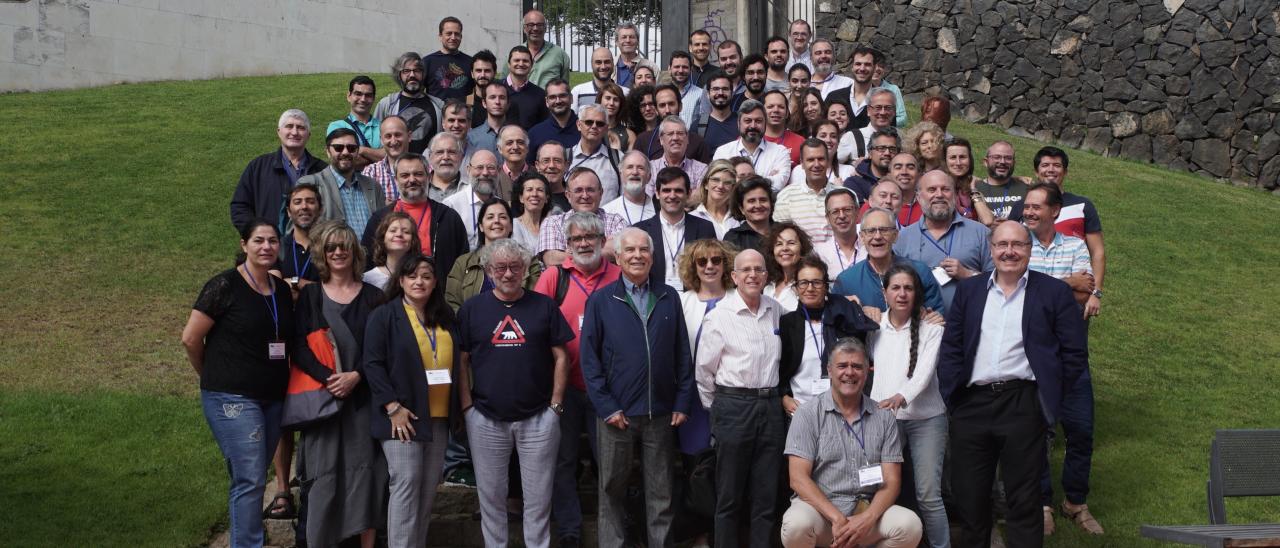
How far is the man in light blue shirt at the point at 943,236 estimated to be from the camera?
299 inches

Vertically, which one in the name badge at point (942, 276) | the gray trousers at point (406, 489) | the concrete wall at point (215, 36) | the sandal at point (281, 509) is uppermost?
the concrete wall at point (215, 36)

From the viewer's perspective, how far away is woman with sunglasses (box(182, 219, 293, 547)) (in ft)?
20.4

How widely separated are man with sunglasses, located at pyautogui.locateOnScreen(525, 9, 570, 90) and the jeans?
5.13m

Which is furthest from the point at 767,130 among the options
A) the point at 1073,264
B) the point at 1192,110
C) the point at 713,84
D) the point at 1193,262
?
the point at 1192,110

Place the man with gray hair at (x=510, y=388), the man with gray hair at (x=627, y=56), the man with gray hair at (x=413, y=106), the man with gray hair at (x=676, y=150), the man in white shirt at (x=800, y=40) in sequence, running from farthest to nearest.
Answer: the man in white shirt at (x=800, y=40)
the man with gray hair at (x=627, y=56)
the man with gray hair at (x=413, y=106)
the man with gray hair at (x=676, y=150)
the man with gray hair at (x=510, y=388)

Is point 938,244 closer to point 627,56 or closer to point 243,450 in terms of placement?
point 243,450

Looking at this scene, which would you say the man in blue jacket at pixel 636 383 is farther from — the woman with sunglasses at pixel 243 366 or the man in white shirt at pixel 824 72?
the man in white shirt at pixel 824 72

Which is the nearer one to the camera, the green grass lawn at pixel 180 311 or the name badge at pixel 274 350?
the name badge at pixel 274 350

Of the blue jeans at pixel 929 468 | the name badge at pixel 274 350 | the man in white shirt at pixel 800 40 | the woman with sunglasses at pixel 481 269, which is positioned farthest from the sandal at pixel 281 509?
the man in white shirt at pixel 800 40

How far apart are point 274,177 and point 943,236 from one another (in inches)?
169

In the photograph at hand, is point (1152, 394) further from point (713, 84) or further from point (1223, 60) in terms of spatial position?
point (1223, 60)

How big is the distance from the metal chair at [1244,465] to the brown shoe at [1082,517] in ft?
3.98

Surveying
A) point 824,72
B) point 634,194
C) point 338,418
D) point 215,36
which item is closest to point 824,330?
point 634,194

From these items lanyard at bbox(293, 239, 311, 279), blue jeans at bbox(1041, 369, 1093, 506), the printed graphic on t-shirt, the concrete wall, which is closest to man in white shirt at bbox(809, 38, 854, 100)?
blue jeans at bbox(1041, 369, 1093, 506)
